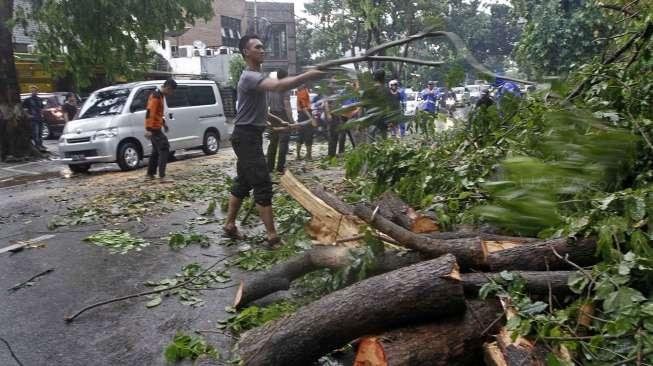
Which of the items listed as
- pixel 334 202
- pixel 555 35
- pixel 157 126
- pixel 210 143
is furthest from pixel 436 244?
pixel 210 143

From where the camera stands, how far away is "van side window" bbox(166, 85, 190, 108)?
1312 cm

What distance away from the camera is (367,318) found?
2.80 m

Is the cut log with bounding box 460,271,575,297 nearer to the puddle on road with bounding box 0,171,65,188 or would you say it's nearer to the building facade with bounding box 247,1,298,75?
the puddle on road with bounding box 0,171,65,188

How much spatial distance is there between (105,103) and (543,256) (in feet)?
36.1

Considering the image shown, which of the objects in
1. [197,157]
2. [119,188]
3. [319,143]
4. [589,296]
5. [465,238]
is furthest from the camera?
[319,143]

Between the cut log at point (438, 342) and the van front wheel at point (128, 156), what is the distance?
9.93 meters

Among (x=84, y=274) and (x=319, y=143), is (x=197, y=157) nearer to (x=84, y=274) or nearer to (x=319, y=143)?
(x=319, y=143)

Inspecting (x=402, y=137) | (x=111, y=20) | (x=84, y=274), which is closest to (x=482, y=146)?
(x=402, y=137)

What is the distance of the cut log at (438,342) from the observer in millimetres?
2648

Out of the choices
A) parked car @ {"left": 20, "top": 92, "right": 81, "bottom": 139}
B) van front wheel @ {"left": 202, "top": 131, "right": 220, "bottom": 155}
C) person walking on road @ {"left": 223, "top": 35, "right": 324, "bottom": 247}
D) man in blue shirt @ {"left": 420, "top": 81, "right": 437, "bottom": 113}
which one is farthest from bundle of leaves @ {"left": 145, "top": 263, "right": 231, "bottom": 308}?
parked car @ {"left": 20, "top": 92, "right": 81, "bottom": 139}

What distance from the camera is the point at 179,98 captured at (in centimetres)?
1341

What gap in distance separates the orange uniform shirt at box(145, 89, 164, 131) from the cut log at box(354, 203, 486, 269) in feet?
23.0

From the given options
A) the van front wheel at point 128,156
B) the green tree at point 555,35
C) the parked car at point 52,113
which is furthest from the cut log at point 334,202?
the parked car at point 52,113

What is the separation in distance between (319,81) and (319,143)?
40.0 feet
